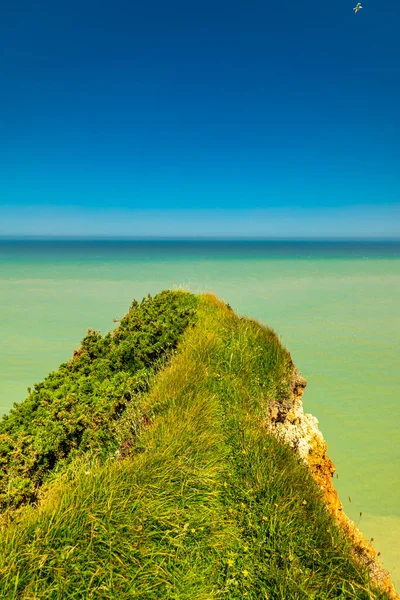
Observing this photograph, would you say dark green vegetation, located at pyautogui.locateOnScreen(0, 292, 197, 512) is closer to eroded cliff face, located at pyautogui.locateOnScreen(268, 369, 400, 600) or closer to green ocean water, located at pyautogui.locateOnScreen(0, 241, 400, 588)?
eroded cliff face, located at pyautogui.locateOnScreen(268, 369, 400, 600)

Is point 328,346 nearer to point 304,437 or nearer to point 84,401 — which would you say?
point 304,437

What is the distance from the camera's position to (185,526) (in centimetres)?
311

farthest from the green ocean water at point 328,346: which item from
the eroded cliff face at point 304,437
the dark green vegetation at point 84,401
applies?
the dark green vegetation at point 84,401

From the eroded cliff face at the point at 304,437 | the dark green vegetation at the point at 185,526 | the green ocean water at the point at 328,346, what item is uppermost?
the dark green vegetation at the point at 185,526

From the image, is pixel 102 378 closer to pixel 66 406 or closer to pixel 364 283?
pixel 66 406

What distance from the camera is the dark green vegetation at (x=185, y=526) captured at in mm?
2662

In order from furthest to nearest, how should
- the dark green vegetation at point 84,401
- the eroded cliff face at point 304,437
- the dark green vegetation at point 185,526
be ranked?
the eroded cliff face at point 304,437 < the dark green vegetation at point 84,401 < the dark green vegetation at point 185,526

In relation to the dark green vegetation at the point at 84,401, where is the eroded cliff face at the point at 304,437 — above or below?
below

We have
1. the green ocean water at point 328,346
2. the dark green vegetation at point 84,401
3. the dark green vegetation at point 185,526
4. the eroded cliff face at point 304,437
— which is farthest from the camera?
the green ocean water at point 328,346

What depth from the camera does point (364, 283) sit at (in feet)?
A: 138

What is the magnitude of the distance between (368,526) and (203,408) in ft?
17.6

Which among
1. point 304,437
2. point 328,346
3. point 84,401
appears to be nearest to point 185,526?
point 84,401

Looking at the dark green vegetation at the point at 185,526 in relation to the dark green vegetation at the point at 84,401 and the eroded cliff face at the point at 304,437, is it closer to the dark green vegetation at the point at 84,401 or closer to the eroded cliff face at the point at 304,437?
the dark green vegetation at the point at 84,401

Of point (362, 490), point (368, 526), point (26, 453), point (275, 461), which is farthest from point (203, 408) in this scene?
point (362, 490)
